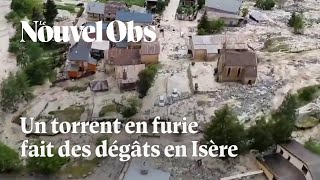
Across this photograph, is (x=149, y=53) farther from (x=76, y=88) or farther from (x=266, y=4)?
(x=266, y=4)

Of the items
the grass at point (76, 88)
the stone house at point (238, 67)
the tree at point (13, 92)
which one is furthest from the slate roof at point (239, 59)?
the tree at point (13, 92)

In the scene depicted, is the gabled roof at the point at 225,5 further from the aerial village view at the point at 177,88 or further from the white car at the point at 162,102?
the white car at the point at 162,102

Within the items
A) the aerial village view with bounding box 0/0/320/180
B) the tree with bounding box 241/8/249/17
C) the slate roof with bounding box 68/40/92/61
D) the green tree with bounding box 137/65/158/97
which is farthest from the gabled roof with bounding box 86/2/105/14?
the green tree with bounding box 137/65/158/97

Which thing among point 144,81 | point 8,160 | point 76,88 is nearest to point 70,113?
point 76,88

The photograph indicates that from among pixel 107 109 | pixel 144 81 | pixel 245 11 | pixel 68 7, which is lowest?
pixel 107 109

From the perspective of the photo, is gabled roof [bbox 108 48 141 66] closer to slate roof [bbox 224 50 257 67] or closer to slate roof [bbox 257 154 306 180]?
slate roof [bbox 224 50 257 67]
